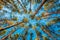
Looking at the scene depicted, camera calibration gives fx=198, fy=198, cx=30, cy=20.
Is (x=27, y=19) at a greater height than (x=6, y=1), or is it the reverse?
(x=6, y=1)

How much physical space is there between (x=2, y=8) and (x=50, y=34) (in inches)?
35.3

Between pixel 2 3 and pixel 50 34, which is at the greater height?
pixel 2 3

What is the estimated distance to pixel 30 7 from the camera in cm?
322

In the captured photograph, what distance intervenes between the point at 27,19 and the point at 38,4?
341 millimetres

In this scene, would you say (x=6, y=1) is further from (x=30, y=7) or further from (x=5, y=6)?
(x=30, y=7)

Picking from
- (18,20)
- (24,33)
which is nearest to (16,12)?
(18,20)

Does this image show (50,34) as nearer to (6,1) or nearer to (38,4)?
(38,4)

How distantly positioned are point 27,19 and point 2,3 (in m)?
0.48

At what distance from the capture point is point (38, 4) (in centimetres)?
306

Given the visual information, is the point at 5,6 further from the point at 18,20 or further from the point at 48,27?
the point at 48,27

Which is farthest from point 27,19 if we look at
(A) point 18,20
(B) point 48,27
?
(B) point 48,27

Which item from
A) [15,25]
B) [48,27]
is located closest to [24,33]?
[15,25]

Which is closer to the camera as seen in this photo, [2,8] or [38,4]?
[38,4]

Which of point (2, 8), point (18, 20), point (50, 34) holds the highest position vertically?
point (2, 8)
